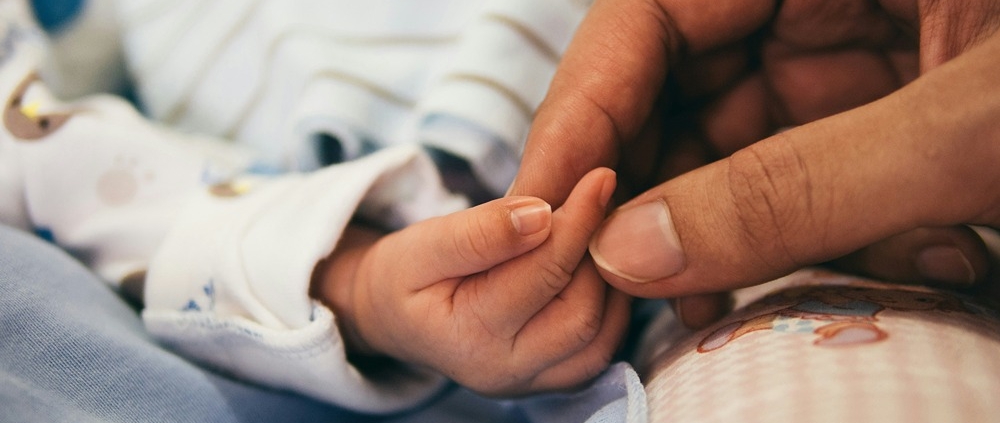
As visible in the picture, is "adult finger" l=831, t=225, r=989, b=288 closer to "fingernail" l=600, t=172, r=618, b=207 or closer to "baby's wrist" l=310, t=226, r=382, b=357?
"fingernail" l=600, t=172, r=618, b=207

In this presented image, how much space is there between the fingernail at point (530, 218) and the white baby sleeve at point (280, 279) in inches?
7.7

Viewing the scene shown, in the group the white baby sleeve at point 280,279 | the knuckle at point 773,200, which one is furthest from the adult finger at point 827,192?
the white baby sleeve at point 280,279

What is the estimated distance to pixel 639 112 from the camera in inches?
22.5

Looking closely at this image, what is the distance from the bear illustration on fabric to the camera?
0.40m

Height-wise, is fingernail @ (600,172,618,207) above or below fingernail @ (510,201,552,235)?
above

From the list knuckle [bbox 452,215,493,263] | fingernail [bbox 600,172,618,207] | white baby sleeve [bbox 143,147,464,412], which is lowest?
white baby sleeve [bbox 143,147,464,412]

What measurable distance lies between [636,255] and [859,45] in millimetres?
340

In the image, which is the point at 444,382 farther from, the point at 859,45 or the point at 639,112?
the point at 859,45

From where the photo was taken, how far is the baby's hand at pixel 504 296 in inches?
18.6

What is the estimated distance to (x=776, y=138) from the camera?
42 centimetres

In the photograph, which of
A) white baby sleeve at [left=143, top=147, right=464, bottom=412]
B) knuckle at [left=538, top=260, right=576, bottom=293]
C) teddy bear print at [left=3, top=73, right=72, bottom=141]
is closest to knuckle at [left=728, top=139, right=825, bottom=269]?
knuckle at [left=538, top=260, right=576, bottom=293]

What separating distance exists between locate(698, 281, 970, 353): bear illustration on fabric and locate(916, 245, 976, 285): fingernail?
27 mm

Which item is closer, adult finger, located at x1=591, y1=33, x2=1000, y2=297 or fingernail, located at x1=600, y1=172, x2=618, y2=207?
adult finger, located at x1=591, y1=33, x2=1000, y2=297

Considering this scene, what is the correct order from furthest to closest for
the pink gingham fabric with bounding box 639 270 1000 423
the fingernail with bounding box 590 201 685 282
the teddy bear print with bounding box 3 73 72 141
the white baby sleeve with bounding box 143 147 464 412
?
the teddy bear print with bounding box 3 73 72 141 < the white baby sleeve with bounding box 143 147 464 412 < the fingernail with bounding box 590 201 685 282 < the pink gingham fabric with bounding box 639 270 1000 423
